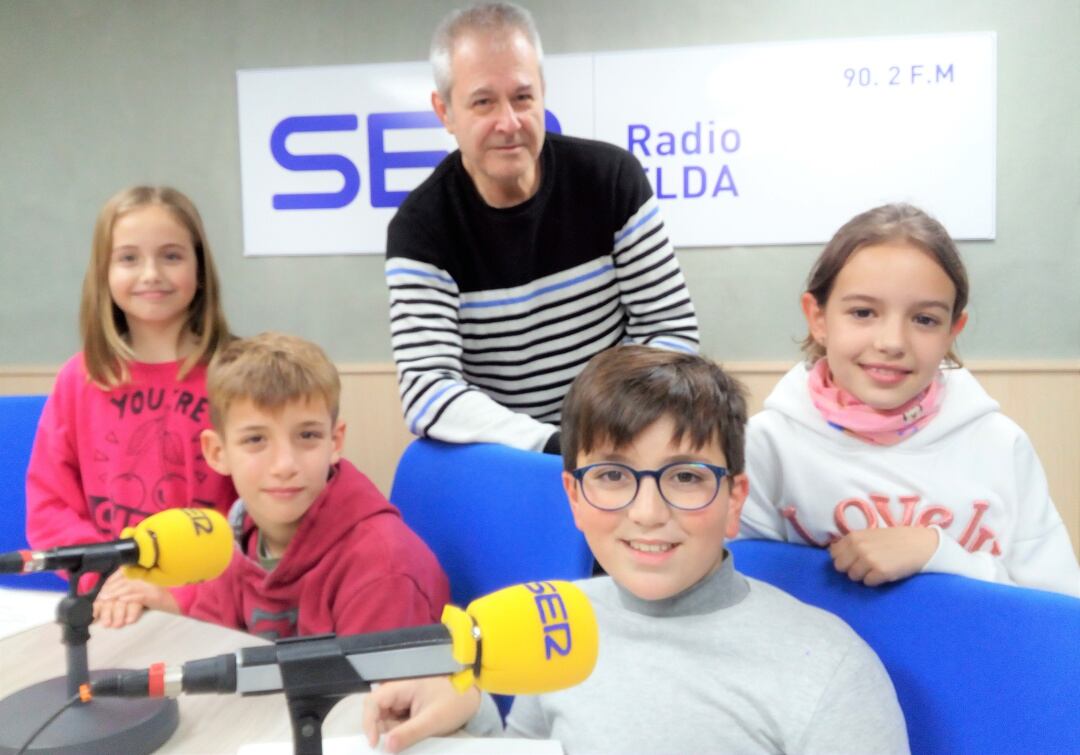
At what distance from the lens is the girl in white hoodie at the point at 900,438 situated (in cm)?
138

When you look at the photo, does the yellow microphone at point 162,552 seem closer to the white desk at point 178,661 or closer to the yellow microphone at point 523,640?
the white desk at point 178,661

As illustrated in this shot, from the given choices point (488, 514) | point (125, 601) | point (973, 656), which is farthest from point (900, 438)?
point (125, 601)

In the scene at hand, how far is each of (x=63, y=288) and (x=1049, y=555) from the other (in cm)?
379

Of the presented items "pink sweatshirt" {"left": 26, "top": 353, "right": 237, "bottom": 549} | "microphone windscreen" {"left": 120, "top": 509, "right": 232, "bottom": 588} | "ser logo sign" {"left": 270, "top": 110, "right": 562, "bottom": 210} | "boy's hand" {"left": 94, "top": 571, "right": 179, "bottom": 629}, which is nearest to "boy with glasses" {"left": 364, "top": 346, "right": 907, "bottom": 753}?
"microphone windscreen" {"left": 120, "top": 509, "right": 232, "bottom": 588}

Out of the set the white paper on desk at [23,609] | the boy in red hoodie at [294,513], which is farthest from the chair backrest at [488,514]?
the white paper on desk at [23,609]

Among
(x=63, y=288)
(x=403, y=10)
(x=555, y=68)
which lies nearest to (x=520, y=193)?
(x=555, y=68)

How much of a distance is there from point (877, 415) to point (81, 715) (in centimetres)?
113

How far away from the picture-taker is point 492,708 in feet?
3.63

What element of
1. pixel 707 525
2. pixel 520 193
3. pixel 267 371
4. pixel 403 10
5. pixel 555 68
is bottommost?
pixel 707 525

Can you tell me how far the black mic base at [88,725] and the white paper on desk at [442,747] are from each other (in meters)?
0.11

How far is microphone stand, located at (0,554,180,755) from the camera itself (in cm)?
92

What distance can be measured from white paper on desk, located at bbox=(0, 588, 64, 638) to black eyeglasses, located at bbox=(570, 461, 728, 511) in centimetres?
80

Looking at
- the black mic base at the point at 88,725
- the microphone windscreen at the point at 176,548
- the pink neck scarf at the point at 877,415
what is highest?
the pink neck scarf at the point at 877,415

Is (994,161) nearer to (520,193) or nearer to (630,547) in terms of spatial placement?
(520,193)
